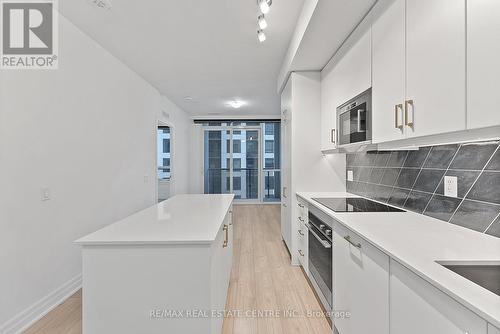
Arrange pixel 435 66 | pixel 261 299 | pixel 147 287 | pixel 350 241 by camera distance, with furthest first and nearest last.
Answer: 1. pixel 261 299
2. pixel 350 241
3. pixel 147 287
4. pixel 435 66

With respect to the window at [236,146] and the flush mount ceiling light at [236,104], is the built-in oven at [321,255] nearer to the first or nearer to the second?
the flush mount ceiling light at [236,104]

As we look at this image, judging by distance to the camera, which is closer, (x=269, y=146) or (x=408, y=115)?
(x=408, y=115)

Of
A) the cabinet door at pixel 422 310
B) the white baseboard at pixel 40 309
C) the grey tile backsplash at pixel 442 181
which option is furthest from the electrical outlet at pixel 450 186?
the white baseboard at pixel 40 309

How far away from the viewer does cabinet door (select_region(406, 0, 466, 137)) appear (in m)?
1.11

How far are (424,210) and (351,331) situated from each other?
0.92 metres

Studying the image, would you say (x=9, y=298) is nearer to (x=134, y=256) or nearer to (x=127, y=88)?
(x=134, y=256)

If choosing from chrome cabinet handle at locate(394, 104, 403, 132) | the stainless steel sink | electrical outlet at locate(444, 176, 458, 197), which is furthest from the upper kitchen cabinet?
the stainless steel sink

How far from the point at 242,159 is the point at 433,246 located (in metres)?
6.99

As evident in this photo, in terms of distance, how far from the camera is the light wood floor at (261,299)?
1.97 meters

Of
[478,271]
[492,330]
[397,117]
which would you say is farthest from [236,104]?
[492,330]

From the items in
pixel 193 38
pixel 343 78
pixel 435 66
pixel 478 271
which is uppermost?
pixel 193 38

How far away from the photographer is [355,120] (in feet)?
6.96

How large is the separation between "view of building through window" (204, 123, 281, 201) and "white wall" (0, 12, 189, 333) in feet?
14.2

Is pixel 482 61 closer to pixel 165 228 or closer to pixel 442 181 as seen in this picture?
pixel 442 181
